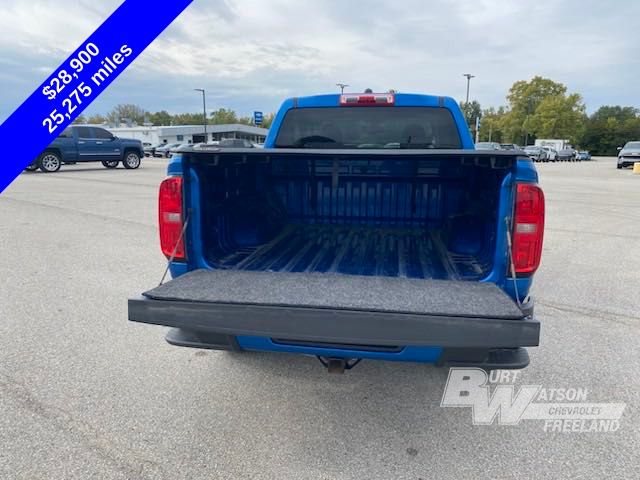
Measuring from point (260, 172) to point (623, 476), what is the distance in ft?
10.7

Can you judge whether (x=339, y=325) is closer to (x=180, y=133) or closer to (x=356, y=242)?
(x=356, y=242)

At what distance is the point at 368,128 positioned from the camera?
4.12 m

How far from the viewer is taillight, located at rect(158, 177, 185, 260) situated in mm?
2668

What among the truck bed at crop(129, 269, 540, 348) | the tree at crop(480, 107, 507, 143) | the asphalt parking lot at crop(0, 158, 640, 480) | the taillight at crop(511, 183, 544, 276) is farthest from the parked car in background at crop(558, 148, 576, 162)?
the truck bed at crop(129, 269, 540, 348)

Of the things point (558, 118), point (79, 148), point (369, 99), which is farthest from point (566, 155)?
point (369, 99)

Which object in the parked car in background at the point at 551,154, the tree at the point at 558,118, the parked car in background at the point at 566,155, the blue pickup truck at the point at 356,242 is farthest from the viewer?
the tree at the point at 558,118

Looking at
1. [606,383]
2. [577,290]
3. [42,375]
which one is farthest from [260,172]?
[577,290]

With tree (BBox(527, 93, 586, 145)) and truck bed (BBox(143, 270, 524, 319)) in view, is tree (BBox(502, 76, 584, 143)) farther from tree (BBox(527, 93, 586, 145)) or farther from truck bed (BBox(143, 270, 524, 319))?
truck bed (BBox(143, 270, 524, 319))

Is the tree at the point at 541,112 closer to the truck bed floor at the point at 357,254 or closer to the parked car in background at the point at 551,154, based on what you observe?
the parked car in background at the point at 551,154

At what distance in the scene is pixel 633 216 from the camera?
10406 millimetres

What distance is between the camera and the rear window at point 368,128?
13.1ft

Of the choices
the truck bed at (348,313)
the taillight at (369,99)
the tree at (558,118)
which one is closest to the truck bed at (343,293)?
the truck bed at (348,313)

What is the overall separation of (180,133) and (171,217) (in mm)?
72364

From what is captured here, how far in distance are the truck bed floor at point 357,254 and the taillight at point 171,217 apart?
335 mm
